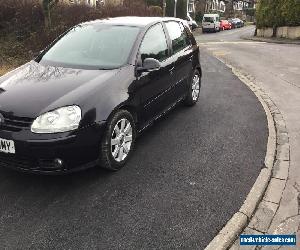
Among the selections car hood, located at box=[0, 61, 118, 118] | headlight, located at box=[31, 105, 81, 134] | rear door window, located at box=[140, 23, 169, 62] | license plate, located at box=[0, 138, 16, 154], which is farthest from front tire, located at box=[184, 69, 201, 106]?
A: license plate, located at box=[0, 138, 16, 154]

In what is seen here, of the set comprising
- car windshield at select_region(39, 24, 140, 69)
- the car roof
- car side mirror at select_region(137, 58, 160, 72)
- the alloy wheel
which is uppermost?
the car roof

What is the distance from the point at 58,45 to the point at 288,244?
411 centimetres

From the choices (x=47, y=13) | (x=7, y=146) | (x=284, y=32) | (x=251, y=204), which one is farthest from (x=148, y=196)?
(x=284, y=32)

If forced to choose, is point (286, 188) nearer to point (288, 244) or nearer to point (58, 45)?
point (288, 244)

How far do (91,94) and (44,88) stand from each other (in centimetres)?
58

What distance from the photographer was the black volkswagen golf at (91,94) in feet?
13.1

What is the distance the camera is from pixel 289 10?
2734 centimetres

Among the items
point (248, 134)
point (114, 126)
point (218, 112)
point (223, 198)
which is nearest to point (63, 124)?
point (114, 126)

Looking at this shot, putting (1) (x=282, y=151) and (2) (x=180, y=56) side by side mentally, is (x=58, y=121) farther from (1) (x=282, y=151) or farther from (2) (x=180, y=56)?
(1) (x=282, y=151)

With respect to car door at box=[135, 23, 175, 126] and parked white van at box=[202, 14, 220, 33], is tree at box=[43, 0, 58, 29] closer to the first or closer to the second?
car door at box=[135, 23, 175, 126]

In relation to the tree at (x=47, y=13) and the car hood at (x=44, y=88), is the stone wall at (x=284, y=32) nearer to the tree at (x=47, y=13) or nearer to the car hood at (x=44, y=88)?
the tree at (x=47, y=13)

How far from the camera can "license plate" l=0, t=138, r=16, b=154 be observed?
397cm

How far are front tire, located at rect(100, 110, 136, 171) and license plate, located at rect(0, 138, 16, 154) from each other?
946 millimetres

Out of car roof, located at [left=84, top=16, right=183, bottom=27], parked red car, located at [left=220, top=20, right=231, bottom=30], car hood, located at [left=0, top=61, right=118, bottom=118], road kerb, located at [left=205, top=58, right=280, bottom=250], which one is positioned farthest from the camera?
parked red car, located at [left=220, top=20, right=231, bottom=30]
